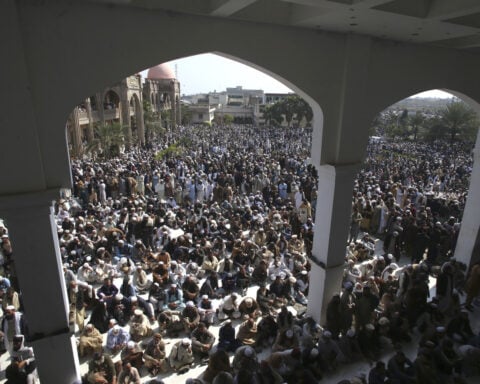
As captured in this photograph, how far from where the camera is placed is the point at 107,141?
20.7m

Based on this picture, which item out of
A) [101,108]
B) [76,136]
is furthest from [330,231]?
[101,108]

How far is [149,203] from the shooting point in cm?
1130

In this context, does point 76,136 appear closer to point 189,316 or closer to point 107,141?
point 107,141

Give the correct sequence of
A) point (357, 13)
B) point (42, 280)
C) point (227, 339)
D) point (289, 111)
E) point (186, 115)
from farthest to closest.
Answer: point (186, 115)
point (289, 111)
point (227, 339)
point (42, 280)
point (357, 13)

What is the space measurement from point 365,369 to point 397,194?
8.64 m

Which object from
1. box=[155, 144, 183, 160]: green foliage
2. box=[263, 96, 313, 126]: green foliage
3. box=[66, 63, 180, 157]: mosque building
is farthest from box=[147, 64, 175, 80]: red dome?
box=[155, 144, 183, 160]: green foliage

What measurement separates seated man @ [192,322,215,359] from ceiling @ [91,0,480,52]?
4.29 m

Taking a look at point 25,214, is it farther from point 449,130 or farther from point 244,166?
point 449,130

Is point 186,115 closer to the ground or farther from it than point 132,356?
closer to the ground

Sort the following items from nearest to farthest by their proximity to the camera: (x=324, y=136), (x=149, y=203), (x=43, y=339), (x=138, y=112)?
(x=43, y=339)
(x=324, y=136)
(x=149, y=203)
(x=138, y=112)

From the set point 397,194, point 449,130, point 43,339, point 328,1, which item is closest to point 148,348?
point 43,339

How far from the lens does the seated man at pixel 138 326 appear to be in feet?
18.9

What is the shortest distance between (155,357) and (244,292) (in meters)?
2.45

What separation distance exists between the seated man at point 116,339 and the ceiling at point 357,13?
14.8 ft
